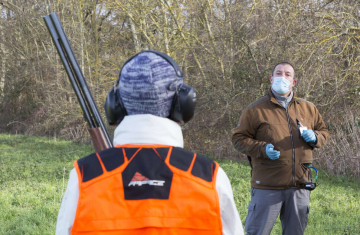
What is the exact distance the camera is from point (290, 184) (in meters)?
3.29

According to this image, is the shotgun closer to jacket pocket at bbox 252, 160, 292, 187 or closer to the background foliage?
jacket pocket at bbox 252, 160, 292, 187

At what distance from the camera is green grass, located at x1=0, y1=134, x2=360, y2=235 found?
521 centimetres

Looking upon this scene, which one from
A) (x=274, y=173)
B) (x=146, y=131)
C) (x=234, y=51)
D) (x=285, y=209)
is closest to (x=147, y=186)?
(x=146, y=131)

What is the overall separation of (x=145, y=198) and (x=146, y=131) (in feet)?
0.73

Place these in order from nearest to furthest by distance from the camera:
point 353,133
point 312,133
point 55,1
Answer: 1. point 312,133
2. point 353,133
3. point 55,1

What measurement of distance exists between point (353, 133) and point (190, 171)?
8337mm

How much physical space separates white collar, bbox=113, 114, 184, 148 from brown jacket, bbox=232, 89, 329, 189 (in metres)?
2.19

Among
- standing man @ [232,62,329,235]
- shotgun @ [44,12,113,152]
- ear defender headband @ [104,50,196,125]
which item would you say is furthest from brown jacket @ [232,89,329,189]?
ear defender headband @ [104,50,196,125]

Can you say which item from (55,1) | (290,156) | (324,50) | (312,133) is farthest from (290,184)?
(55,1)

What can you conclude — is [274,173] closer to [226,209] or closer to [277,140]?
[277,140]

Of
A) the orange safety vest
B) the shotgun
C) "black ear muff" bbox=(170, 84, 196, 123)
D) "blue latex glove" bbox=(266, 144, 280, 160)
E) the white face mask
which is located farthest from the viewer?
the white face mask

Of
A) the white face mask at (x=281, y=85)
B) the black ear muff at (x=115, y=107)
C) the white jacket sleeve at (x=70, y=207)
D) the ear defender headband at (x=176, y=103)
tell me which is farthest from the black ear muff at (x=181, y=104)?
the white face mask at (x=281, y=85)

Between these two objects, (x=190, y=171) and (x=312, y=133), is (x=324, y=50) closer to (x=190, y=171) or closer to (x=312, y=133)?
(x=312, y=133)

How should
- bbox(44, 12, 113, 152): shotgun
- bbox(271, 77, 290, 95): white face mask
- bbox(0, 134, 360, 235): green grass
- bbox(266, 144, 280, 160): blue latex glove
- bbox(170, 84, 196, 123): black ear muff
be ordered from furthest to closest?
bbox(0, 134, 360, 235): green grass → bbox(271, 77, 290, 95): white face mask → bbox(266, 144, 280, 160): blue latex glove → bbox(44, 12, 113, 152): shotgun → bbox(170, 84, 196, 123): black ear muff
